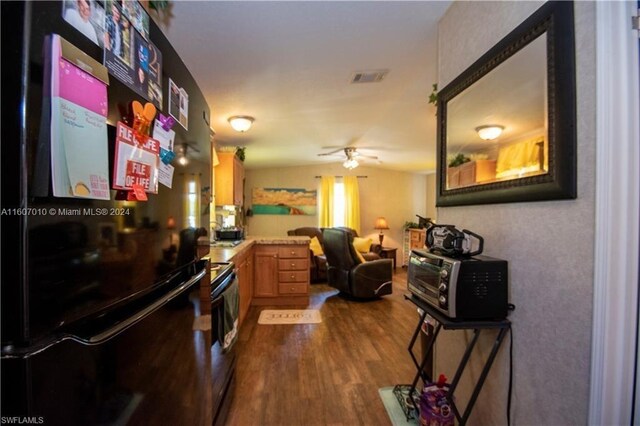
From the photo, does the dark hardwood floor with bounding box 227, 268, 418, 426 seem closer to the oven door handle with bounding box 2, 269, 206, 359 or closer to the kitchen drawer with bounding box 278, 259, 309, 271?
the kitchen drawer with bounding box 278, 259, 309, 271

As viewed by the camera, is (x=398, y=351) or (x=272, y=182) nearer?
(x=398, y=351)

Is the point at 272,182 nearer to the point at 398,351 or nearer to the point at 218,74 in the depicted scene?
the point at 218,74

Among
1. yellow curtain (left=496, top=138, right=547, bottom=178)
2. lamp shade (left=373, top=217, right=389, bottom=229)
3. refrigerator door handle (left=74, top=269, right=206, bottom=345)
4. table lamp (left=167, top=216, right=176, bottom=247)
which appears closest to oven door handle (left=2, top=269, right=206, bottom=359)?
refrigerator door handle (left=74, top=269, right=206, bottom=345)

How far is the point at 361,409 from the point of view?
186 cm

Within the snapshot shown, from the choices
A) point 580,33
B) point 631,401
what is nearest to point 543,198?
point 580,33

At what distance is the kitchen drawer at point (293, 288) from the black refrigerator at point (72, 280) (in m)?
3.18

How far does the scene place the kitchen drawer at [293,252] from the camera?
157 inches

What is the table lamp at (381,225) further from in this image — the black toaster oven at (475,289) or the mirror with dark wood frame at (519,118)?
the black toaster oven at (475,289)

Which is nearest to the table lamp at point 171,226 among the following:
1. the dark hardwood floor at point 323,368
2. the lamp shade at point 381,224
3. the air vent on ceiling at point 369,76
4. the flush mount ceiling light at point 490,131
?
the flush mount ceiling light at point 490,131

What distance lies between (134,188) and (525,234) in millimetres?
1299

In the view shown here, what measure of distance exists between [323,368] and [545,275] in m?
1.83

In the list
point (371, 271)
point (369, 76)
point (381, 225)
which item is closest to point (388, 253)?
point (381, 225)

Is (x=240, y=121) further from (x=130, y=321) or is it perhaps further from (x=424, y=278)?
(x=130, y=321)

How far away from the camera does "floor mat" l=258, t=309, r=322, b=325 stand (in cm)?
334
